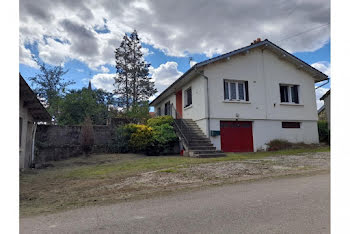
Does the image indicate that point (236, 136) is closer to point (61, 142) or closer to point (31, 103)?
point (61, 142)

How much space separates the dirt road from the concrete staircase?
6.57 meters

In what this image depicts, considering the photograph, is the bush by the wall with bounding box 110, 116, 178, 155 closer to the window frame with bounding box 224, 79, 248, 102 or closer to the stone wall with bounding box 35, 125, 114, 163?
the stone wall with bounding box 35, 125, 114, 163

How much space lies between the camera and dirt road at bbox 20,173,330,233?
2996 millimetres

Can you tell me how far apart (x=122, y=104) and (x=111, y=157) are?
67.8ft

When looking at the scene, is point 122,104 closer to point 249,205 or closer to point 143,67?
point 143,67

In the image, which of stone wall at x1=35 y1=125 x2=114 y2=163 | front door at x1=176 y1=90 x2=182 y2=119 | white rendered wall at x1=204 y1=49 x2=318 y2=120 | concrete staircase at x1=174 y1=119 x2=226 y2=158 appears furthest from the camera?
front door at x1=176 y1=90 x2=182 y2=119

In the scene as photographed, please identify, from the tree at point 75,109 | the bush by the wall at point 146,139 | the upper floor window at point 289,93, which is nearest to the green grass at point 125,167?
the bush by the wall at point 146,139

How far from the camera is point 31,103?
969 cm

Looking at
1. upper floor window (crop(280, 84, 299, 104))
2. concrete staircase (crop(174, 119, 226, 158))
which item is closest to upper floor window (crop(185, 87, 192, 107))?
concrete staircase (crop(174, 119, 226, 158))
